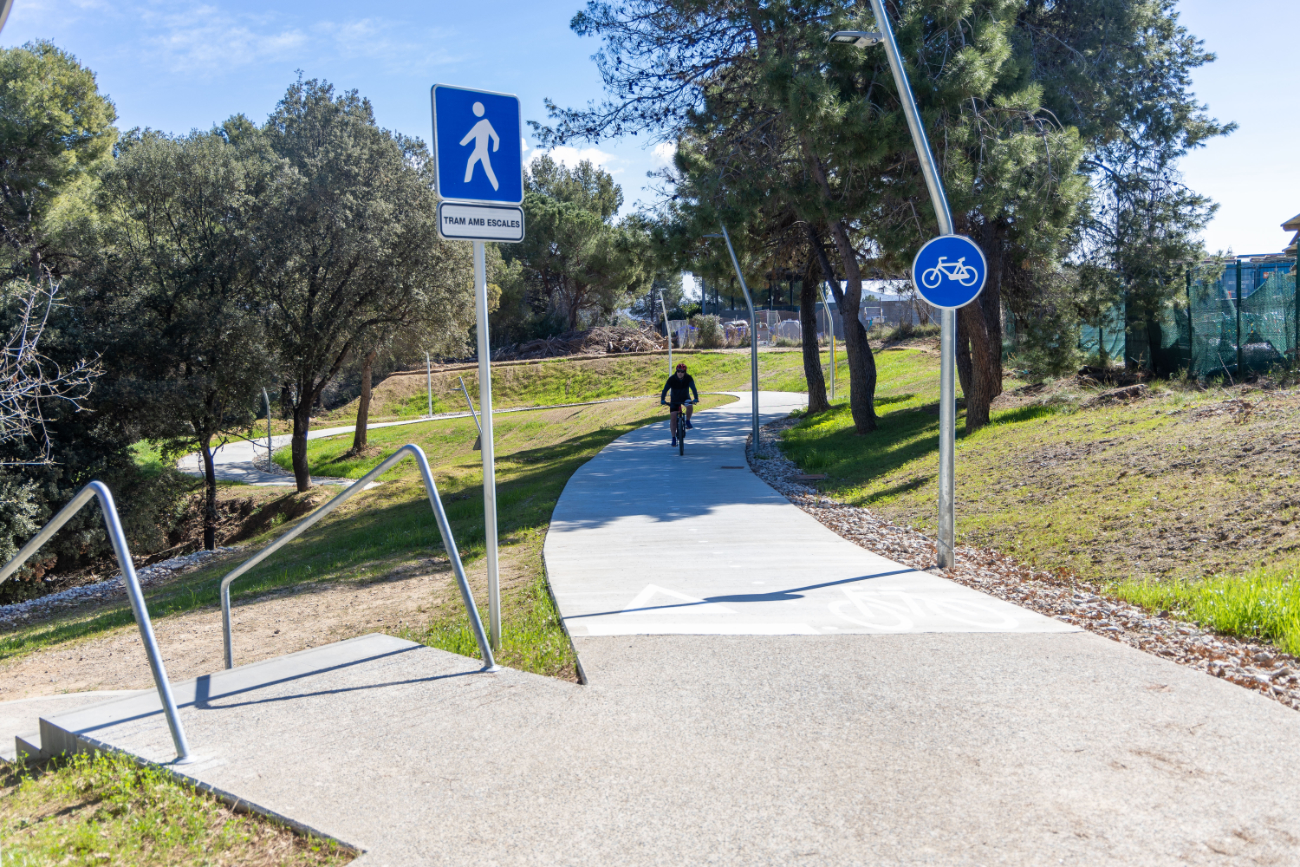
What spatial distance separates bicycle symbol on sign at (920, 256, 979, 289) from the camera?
24.5 ft

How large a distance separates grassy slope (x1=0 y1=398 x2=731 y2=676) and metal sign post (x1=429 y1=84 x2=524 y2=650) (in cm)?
75

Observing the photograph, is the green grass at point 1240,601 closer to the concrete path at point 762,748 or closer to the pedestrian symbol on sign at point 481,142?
the concrete path at point 762,748

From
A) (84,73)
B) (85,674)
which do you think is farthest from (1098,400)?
(84,73)

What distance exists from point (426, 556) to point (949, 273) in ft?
21.4

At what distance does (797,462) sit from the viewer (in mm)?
16656

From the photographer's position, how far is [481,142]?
510cm

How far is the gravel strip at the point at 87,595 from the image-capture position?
1445 centimetres

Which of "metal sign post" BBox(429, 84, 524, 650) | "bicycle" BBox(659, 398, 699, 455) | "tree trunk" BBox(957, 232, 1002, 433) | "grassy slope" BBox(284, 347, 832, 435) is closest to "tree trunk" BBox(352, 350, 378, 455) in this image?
"grassy slope" BBox(284, 347, 832, 435)

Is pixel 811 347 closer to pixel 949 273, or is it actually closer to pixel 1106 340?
pixel 1106 340

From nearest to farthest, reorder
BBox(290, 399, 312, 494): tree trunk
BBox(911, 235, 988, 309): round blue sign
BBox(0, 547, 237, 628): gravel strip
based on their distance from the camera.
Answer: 1. BBox(911, 235, 988, 309): round blue sign
2. BBox(0, 547, 237, 628): gravel strip
3. BBox(290, 399, 312, 494): tree trunk

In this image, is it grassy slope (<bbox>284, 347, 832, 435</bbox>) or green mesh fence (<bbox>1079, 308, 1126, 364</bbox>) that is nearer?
green mesh fence (<bbox>1079, 308, 1126, 364</bbox>)

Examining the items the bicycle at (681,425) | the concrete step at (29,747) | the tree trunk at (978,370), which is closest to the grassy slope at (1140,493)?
the tree trunk at (978,370)

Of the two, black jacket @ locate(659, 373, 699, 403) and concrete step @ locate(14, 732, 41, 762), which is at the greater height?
black jacket @ locate(659, 373, 699, 403)

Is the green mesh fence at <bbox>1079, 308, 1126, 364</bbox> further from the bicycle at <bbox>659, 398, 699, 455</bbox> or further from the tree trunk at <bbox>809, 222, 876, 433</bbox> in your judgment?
the bicycle at <bbox>659, 398, 699, 455</bbox>
